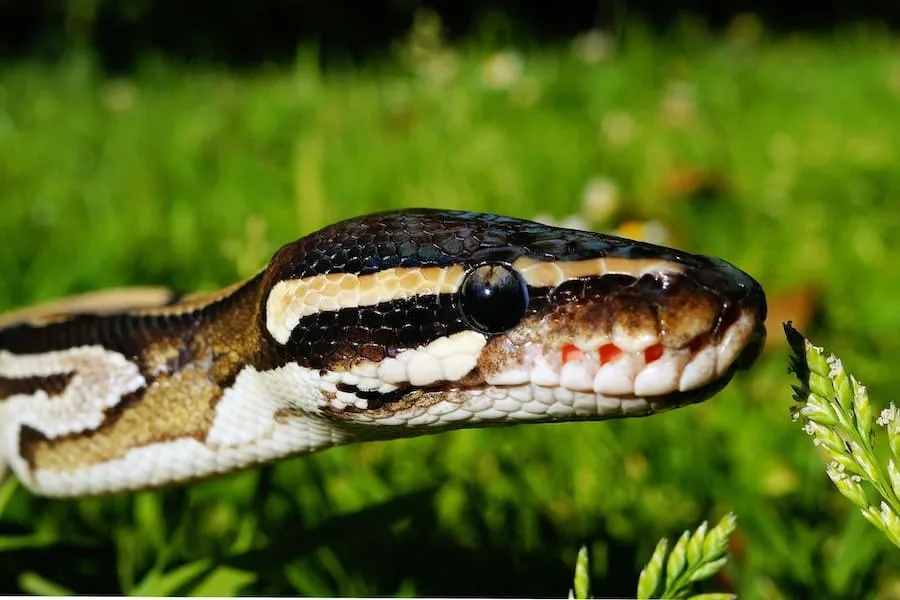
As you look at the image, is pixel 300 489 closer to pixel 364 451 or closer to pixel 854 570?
pixel 364 451

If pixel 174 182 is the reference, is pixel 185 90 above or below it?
above

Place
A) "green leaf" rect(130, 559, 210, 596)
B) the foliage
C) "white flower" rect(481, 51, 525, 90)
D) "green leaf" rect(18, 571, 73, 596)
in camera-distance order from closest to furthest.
Answer: the foliage, "green leaf" rect(130, 559, 210, 596), "green leaf" rect(18, 571, 73, 596), "white flower" rect(481, 51, 525, 90)

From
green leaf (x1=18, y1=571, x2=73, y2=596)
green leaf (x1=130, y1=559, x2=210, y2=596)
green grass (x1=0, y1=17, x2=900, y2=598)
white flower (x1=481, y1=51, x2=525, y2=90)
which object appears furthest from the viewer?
white flower (x1=481, y1=51, x2=525, y2=90)

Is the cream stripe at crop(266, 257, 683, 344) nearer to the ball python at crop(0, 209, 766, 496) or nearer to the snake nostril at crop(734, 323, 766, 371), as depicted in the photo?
the ball python at crop(0, 209, 766, 496)

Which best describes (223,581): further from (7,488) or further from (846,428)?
(846,428)

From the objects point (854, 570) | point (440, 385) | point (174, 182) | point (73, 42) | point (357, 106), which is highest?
point (73, 42)

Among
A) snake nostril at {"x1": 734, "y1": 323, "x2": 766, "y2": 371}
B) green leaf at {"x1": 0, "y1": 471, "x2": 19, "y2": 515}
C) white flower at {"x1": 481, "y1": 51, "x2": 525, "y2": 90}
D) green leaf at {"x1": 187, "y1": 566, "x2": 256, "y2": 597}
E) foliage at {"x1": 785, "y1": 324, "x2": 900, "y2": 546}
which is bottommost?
green leaf at {"x1": 187, "y1": 566, "x2": 256, "y2": 597}

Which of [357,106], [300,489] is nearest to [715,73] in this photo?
[357,106]

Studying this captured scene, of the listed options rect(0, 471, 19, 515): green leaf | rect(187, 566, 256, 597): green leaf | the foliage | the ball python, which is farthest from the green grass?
the foliage
